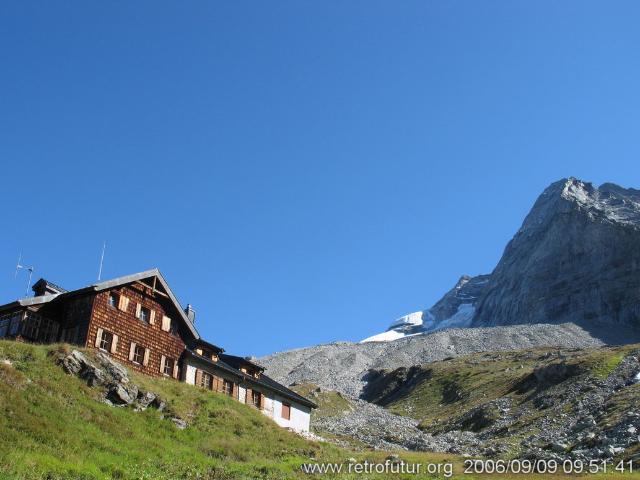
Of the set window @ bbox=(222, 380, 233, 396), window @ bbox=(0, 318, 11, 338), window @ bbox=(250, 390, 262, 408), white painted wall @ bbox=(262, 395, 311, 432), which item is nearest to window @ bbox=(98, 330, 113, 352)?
window @ bbox=(0, 318, 11, 338)

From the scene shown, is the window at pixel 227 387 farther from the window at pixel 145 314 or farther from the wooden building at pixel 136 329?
the window at pixel 145 314

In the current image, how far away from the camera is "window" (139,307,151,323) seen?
47625mm

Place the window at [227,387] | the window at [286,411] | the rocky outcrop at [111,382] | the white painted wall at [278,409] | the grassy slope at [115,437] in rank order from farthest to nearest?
the window at [286,411] → the window at [227,387] → the white painted wall at [278,409] → the rocky outcrop at [111,382] → the grassy slope at [115,437]

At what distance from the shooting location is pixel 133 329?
4638cm

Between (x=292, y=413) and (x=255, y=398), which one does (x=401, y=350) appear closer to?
(x=292, y=413)

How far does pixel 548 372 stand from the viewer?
94.9 m

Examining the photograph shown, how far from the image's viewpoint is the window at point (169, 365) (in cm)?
4803

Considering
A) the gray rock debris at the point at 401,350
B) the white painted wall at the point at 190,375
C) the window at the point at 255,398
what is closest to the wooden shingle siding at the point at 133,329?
the white painted wall at the point at 190,375

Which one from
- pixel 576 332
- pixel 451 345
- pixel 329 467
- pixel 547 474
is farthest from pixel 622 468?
pixel 576 332

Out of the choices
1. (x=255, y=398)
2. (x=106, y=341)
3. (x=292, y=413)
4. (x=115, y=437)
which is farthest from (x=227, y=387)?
(x=115, y=437)

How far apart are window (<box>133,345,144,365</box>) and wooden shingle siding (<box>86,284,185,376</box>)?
23cm

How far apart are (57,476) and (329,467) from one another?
1654 centimetres

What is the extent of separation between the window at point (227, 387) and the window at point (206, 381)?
1.27 meters

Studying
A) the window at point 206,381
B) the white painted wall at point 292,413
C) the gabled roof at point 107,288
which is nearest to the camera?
the gabled roof at point 107,288
